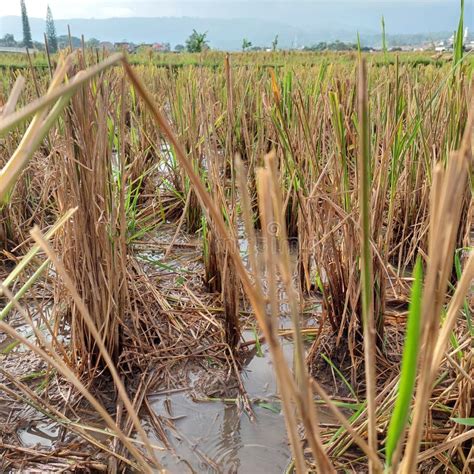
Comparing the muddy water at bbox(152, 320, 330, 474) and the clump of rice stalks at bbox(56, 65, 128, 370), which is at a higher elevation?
the clump of rice stalks at bbox(56, 65, 128, 370)

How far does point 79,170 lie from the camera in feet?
3.45

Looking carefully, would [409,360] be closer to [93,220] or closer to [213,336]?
[93,220]

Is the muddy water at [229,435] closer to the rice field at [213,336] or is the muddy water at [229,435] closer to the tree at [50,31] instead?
the rice field at [213,336]

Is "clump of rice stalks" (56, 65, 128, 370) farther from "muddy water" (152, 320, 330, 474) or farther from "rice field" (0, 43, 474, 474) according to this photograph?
"muddy water" (152, 320, 330, 474)

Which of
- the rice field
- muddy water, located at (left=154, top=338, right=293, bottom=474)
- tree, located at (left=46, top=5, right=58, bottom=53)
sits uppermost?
tree, located at (left=46, top=5, right=58, bottom=53)

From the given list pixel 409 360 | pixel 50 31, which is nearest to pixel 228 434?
pixel 409 360

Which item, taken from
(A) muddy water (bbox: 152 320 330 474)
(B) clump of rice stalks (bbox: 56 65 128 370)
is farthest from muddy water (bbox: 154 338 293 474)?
(B) clump of rice stalks (bbox: 56 65 128 370)

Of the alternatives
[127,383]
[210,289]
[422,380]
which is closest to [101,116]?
[127,383]

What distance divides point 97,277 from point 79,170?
0.25 metres

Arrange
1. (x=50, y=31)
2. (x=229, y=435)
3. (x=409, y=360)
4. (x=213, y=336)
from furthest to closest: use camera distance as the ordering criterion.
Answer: (x=50, y=31) < (x=213, y=336) < (x=229, y=435) < (x=409, y=360)

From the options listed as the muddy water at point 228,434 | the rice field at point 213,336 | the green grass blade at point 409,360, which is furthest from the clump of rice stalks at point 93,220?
the green grass blade at point 409,360

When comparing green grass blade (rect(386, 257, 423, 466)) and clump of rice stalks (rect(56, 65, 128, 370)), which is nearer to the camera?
green grass blade (rect(386, 257, 423, 466))

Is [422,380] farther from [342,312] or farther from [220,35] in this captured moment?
[220,35]

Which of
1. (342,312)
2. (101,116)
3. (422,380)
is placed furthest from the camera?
(342,312)
